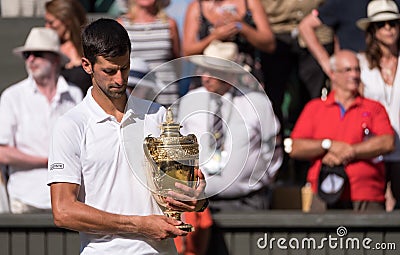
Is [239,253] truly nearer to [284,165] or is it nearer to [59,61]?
[284,165]

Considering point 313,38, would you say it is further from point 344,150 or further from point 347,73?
point 344,150

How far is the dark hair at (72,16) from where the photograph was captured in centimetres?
787

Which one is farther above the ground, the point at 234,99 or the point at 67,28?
the point at 67,28

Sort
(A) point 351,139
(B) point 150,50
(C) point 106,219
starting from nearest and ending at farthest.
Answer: (C) point 106,219 < (A) point 351,139 < (B) point 150,50

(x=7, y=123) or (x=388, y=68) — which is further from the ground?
(x=388, y=68)

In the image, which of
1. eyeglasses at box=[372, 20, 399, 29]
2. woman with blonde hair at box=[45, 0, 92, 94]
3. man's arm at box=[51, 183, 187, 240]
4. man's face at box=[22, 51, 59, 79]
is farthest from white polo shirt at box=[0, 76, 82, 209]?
man's arm at box=[51, 183, 187, 240]

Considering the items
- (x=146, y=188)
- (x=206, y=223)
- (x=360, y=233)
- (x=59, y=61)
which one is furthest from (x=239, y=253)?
(x=146, y=188)

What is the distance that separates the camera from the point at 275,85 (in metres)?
8.16

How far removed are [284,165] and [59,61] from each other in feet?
6.60

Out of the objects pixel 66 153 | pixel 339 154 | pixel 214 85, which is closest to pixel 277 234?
pixel 339 154

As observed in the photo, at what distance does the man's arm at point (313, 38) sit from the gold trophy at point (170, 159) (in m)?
4.03

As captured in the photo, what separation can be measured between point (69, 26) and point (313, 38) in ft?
6.32

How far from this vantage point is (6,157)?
7.29m

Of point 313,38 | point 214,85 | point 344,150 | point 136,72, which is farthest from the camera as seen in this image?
point 313,38
